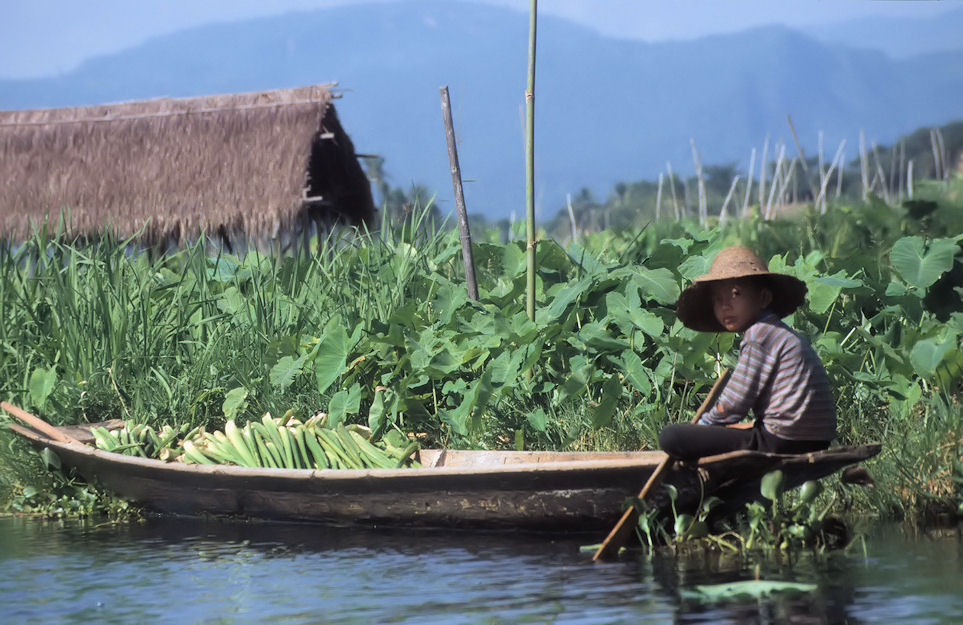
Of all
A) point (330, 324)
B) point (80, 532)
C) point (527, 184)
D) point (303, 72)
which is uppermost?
point (303, 72)

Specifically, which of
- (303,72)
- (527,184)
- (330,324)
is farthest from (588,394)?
(303,72)

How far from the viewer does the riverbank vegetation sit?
18.1 feet

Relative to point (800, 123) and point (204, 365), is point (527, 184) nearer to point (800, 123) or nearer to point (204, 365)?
point (204, 365)

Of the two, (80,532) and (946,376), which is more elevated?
(946,376)

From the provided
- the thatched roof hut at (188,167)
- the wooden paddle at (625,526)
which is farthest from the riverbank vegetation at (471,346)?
the thatched roof hut at (188,167)

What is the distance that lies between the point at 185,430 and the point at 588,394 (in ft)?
6.88

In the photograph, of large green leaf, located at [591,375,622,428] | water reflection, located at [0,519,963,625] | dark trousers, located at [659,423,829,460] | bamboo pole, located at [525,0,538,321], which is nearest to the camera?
water reflection, located at [0,519,963,625]

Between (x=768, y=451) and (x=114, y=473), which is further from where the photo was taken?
(x=114, y=473)

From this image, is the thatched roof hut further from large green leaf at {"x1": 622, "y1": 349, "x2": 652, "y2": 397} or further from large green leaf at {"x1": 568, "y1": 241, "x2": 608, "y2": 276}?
large green leaf at {"x1": 622, "y1": 349, "x2": 652, "y2": 397}

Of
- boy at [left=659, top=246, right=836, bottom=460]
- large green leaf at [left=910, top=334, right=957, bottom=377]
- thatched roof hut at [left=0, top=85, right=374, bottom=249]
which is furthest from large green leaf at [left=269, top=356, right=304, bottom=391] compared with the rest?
thatched roof hut at [left=0, top=85, right=374, bottom=249]

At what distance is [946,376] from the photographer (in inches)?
207

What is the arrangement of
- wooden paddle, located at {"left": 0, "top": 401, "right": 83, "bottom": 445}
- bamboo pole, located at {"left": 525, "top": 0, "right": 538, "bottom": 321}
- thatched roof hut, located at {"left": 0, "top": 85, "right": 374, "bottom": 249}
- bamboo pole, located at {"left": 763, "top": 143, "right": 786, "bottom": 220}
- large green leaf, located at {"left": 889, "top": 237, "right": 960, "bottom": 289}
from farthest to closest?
thatched roof hut, located at {"left": 0, "top": 85, "right": 374, "bottom": 249}
bamboo pole, located at {"left": 763, "top": 143, "right": 786, "bottom": 220}
wooden paddle, located at {"left": 0, "top": 401, "right": 83, "bottom": 445}
bamboo pole, located at {"left": 525, "top": 0, "right": 538, "bottom": 321}
large green leaf, located at {"left": 889, "top": 237, "right": 960, "bottom": 289}

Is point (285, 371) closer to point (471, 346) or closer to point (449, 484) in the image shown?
point (471, 346)

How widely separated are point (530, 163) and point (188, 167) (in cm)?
1080
